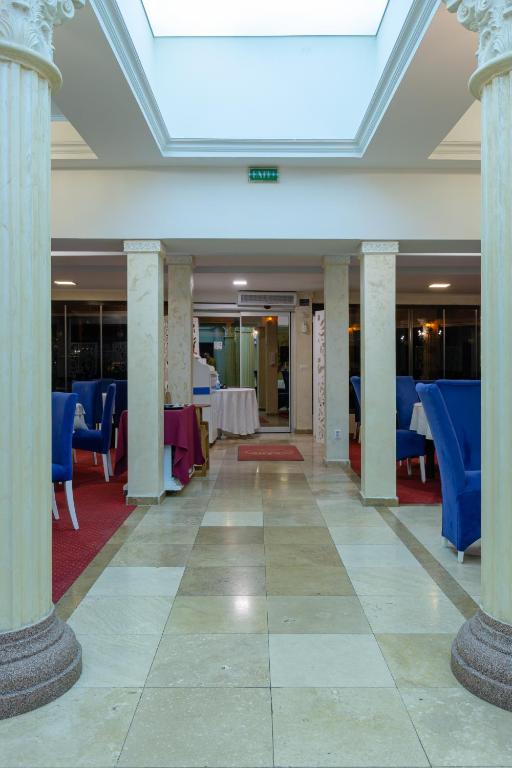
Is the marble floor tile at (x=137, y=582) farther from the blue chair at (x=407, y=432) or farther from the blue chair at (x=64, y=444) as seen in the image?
the blue chair at (x=407, y=432)

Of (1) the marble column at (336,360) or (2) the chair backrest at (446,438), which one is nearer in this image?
(2) the chair backrest at (446,438)

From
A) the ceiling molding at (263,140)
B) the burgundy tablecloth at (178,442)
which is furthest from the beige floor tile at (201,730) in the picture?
the burgundy tablecloth at (178,442)

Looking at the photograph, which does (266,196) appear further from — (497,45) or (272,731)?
(272,731)

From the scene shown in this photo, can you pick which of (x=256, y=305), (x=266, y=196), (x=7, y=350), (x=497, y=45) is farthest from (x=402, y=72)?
(x=256, y=305)

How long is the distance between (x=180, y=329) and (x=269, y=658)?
5.52m

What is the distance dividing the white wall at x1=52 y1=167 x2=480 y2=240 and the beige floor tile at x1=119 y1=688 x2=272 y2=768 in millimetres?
3932

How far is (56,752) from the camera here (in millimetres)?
1921

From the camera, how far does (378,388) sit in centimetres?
559

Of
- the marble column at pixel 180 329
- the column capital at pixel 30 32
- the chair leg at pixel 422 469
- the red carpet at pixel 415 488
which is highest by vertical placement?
the column capital at pixel 30 32

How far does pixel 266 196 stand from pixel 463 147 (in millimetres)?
1642

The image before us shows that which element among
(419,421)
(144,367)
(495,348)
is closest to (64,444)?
(144,367)

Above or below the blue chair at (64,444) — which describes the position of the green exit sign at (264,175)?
above

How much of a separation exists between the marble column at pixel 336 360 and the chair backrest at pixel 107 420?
109 inches

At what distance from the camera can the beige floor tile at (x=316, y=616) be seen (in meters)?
2.87
